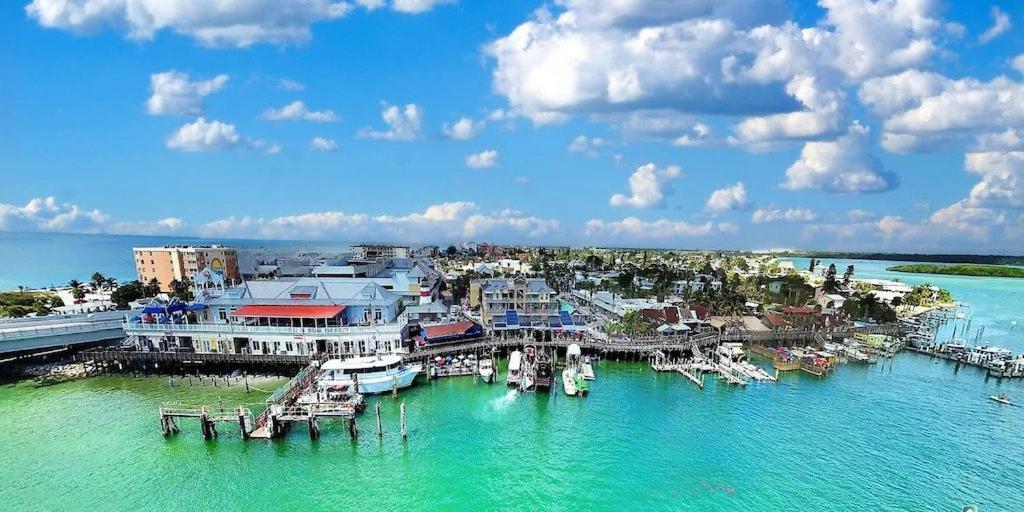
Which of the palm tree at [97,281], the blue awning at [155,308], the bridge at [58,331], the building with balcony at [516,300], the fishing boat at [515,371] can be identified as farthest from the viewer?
the palm tree at [97,281]

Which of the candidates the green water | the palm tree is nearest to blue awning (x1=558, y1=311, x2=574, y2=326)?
the green water

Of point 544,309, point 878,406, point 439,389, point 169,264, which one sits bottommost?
point 878,406

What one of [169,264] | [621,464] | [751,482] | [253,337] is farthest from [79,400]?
[169,264]

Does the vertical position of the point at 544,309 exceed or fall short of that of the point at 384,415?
it exceeds it

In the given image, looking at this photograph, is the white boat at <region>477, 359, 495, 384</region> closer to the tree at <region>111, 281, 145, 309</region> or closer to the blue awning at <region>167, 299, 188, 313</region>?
the blue awning at <region>167, 299, 188, 313</region>

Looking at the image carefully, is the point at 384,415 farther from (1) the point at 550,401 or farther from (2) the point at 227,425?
(1) the point at 550,401

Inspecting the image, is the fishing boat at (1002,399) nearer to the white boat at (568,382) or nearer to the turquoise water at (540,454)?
the turquoise water at (540,454)

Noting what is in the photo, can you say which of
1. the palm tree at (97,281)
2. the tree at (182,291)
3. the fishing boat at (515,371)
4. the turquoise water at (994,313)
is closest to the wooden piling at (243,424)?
the fishing boat at (515,371)

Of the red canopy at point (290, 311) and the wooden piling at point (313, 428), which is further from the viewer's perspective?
the red canopy at point (290, 311)
